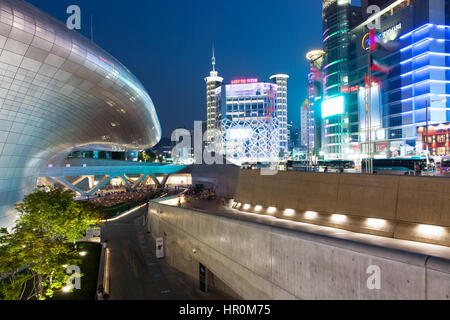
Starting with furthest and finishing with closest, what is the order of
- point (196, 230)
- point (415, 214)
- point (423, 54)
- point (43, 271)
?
point (423, 54), point (196, 230), point (43, 271), point (415, 214)

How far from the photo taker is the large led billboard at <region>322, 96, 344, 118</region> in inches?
3179

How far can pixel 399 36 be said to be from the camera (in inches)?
2421

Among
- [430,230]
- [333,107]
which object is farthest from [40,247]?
[333,107]

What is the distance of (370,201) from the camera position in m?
12.0

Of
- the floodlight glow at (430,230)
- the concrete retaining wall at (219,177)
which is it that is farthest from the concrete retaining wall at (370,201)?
the concrete retaining wall at (219,177)

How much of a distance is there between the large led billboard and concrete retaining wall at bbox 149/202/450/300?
248 feet

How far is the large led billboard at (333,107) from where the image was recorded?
265ft

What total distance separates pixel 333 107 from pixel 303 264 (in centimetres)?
8179

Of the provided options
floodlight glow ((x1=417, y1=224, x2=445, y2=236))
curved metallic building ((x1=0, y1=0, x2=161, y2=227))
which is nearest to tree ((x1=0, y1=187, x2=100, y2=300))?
curved metallic building ((x1=0, y1=0, x2=161, y2=227))

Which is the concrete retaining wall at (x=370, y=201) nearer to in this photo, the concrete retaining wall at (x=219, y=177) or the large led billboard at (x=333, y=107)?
the concrete retaining wall at (x=219, y=177)

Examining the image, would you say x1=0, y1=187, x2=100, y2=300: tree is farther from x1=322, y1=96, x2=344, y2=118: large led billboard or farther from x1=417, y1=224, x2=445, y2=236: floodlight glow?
x1=322, y1=96, x2=344, y2=118: large led billboard
